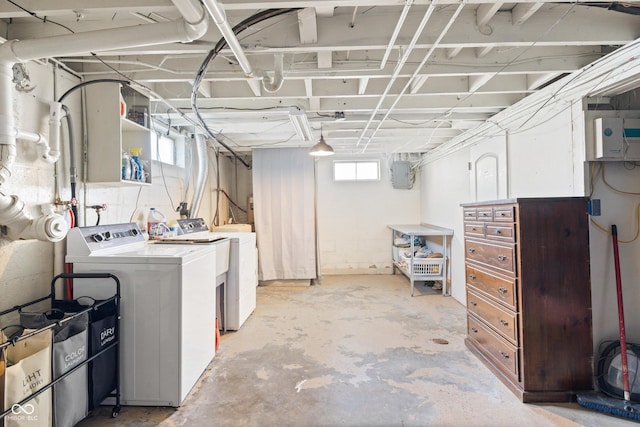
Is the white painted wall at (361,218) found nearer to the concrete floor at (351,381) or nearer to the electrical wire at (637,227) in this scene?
the concrete floor at (351,381)

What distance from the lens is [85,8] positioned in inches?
61.1

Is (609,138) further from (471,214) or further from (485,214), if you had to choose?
(471,214)

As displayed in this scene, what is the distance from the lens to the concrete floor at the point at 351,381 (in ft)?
6.28

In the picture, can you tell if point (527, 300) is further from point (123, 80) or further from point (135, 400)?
point (123, 80)

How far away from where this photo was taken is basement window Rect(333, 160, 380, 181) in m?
5.97

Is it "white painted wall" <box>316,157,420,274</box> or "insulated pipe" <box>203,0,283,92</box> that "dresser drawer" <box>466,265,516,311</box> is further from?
"white painted wall" <box>316,157,420,274</box>

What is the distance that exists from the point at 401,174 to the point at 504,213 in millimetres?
3697

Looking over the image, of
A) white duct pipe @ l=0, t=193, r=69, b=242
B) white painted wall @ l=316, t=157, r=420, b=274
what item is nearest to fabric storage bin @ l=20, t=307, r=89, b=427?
white duct pipe @ l=0, t=193, r=69, b=242

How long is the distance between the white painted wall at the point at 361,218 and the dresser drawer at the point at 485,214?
10.9 feet

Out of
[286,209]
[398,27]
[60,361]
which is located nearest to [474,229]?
[398,27]

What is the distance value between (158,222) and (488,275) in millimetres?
3028

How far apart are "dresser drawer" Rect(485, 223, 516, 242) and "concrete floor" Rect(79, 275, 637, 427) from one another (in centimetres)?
104

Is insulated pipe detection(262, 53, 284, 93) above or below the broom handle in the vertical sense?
above

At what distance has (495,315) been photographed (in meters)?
2.39
